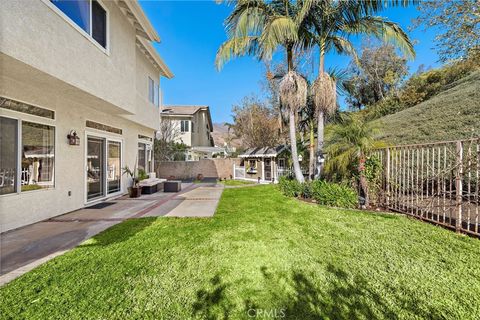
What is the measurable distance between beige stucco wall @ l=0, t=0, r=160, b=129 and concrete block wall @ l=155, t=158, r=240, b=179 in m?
13.1

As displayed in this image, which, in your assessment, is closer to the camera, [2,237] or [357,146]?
[2,237]

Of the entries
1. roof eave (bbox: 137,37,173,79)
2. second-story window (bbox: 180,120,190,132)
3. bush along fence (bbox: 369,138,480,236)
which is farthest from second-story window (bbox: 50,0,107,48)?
second-story window (bbox: 180,120,190,132)

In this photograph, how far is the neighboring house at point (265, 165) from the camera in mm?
17578

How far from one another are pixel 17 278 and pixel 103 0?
26.4 ft

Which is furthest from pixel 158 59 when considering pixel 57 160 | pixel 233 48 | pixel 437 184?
pixel 437 184

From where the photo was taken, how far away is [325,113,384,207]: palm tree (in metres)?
7.48

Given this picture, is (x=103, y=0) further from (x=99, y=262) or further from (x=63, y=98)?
(x=99, y=262)

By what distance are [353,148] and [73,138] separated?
33.5 ft

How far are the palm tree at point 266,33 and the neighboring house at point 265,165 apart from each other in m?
7.75

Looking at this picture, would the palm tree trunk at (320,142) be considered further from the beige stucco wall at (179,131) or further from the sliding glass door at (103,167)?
the beige stucco wall at (179,131)

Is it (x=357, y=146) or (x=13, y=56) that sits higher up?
(x=13, y=56)

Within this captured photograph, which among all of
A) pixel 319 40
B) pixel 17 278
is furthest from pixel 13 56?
pixel 319 40

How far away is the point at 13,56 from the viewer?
385cm

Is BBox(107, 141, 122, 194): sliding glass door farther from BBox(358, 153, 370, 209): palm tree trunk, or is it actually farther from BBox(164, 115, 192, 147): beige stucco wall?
BBox(164, 115, 192, 147): beige stucco wall
